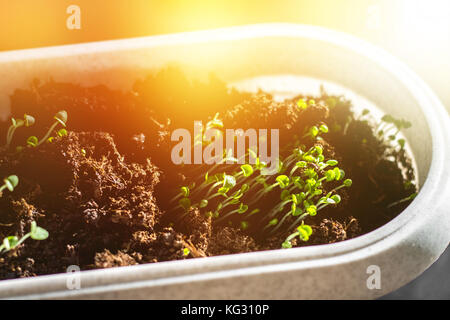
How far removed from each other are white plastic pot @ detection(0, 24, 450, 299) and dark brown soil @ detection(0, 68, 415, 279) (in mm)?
53

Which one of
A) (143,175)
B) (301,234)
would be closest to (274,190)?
(301,234)

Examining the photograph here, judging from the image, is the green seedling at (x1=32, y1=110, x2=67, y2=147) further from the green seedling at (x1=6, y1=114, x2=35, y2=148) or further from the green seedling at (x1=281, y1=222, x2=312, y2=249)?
the green seedling at (x1=281, y1=222, x2=312, y2=249)

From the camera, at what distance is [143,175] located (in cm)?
117

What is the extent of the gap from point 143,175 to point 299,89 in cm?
56

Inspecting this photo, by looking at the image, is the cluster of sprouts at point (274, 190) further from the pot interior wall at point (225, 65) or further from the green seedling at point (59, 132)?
the green seedling at point (59, 132)

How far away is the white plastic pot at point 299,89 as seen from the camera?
2.97ft

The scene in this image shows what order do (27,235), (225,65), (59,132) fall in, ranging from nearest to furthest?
(27,235) → (59,132) → (225,65)

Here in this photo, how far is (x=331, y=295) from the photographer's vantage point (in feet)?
3.17

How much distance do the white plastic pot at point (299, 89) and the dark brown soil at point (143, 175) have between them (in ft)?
0.17

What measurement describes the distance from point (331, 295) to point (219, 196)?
0.38 m

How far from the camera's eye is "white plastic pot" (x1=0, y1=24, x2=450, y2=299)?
2.97 feet

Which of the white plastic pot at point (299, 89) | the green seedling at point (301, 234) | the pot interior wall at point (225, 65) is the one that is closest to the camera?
the white plastic pot at point (299, 89)

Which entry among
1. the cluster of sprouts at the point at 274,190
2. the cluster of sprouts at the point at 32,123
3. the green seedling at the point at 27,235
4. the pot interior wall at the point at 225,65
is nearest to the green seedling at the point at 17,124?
the cluster of sprouts at the point at 32,123

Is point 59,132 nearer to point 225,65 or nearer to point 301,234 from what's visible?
point 225,65
